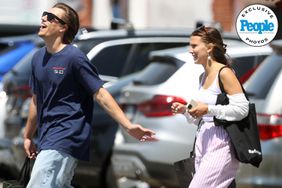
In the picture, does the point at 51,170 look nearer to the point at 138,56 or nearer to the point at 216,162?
the point at 216,162

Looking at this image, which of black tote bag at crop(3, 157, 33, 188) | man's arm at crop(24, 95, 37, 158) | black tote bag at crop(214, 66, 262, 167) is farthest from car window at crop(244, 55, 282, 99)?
black tote bag at crop(3, 157, 33, 188)

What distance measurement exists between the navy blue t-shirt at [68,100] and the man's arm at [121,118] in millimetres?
64

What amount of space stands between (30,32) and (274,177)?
40.4 feet

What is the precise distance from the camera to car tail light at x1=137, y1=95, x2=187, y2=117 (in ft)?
27.9

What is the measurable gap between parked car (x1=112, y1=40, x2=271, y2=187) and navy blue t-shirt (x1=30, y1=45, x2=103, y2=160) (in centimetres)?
188

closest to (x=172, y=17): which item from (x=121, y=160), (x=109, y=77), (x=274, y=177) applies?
(x=109, y=77)

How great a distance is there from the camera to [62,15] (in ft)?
21.3

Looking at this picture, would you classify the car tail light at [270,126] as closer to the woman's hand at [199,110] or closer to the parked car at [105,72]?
the woman's hand at [199,110]

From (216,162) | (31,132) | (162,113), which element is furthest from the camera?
(162,113)

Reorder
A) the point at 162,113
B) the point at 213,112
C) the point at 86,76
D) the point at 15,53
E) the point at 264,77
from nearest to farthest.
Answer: the point at 213,112 < the point at 86,76 < the point at 264,77 < the point at 162,113 < the point at 15,53

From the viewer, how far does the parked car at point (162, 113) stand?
8.35 meters

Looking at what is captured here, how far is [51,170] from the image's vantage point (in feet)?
20.5

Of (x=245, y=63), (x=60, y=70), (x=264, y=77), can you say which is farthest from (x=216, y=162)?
(x=245, y=63)

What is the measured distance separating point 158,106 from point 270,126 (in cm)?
157
